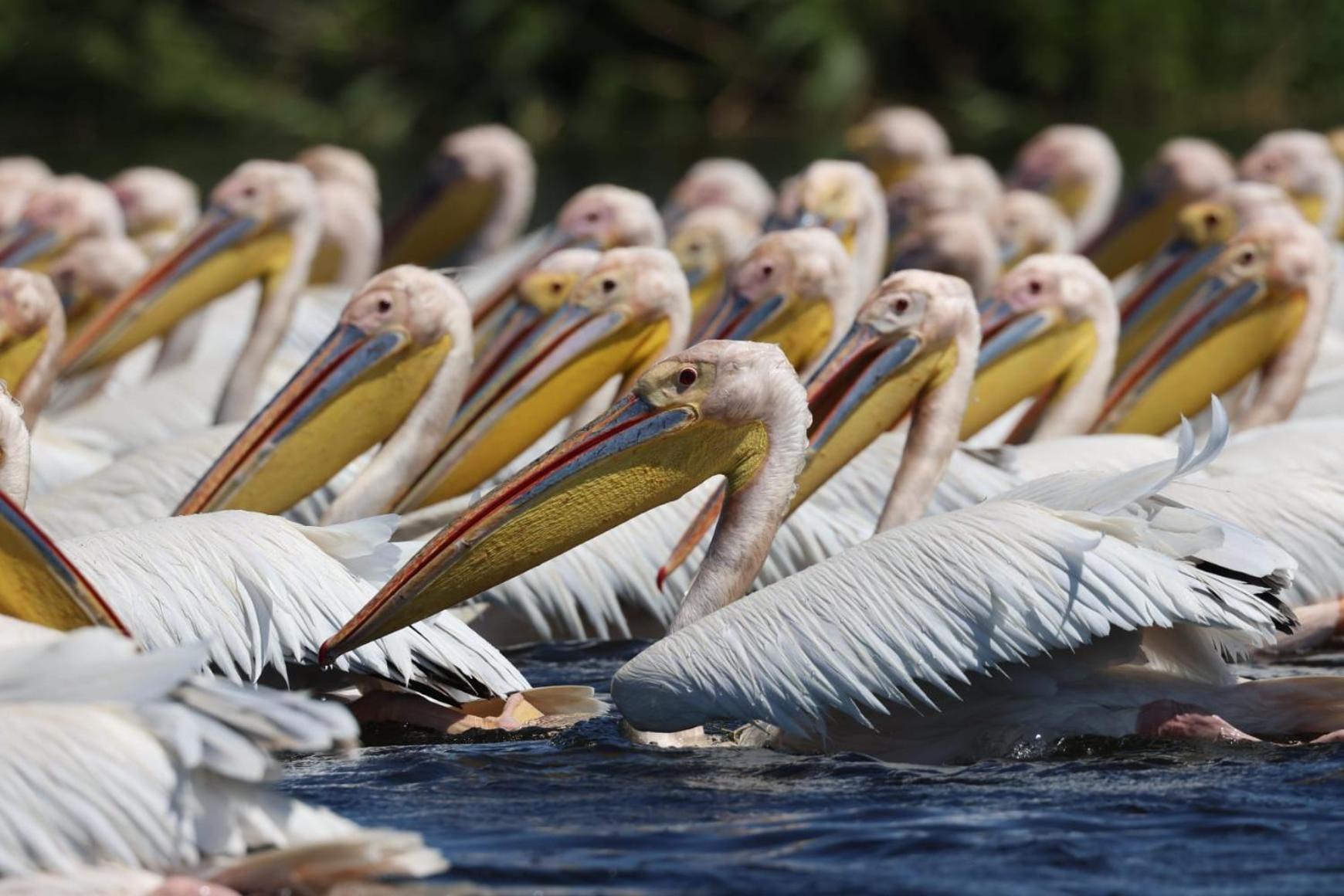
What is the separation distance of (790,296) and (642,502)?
1882 mm

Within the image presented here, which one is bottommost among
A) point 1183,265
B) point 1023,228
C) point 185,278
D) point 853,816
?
point 853,816

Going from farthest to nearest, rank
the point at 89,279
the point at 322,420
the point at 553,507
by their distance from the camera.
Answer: the point at 89,279 → the point at 322,420 → the point at 553,507

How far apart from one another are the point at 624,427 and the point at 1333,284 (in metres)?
2.99

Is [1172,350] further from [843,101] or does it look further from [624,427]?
[843,101]

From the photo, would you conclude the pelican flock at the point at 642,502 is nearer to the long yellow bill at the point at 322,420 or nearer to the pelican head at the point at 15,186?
the long yellow bill at the point at 322,420

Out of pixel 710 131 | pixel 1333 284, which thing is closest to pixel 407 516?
pixel 1333 284

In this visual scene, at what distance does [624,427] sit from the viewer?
4.11m

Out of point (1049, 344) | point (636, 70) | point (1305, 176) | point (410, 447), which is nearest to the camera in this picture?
point (410, 447)

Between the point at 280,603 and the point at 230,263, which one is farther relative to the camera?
the point at 230,263

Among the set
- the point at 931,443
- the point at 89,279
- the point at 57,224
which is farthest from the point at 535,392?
the point at 57,224

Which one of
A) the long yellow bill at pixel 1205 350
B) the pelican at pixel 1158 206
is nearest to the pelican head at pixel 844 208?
the long yellow bill at pixel 1205 350

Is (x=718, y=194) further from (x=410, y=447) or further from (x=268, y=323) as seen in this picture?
(x=410, y=447)

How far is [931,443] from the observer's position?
5.16 m

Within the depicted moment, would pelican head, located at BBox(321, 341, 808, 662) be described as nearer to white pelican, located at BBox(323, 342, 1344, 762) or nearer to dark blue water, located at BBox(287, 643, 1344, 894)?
white pelican, located at BBox(323, 342, 1344, 762)
